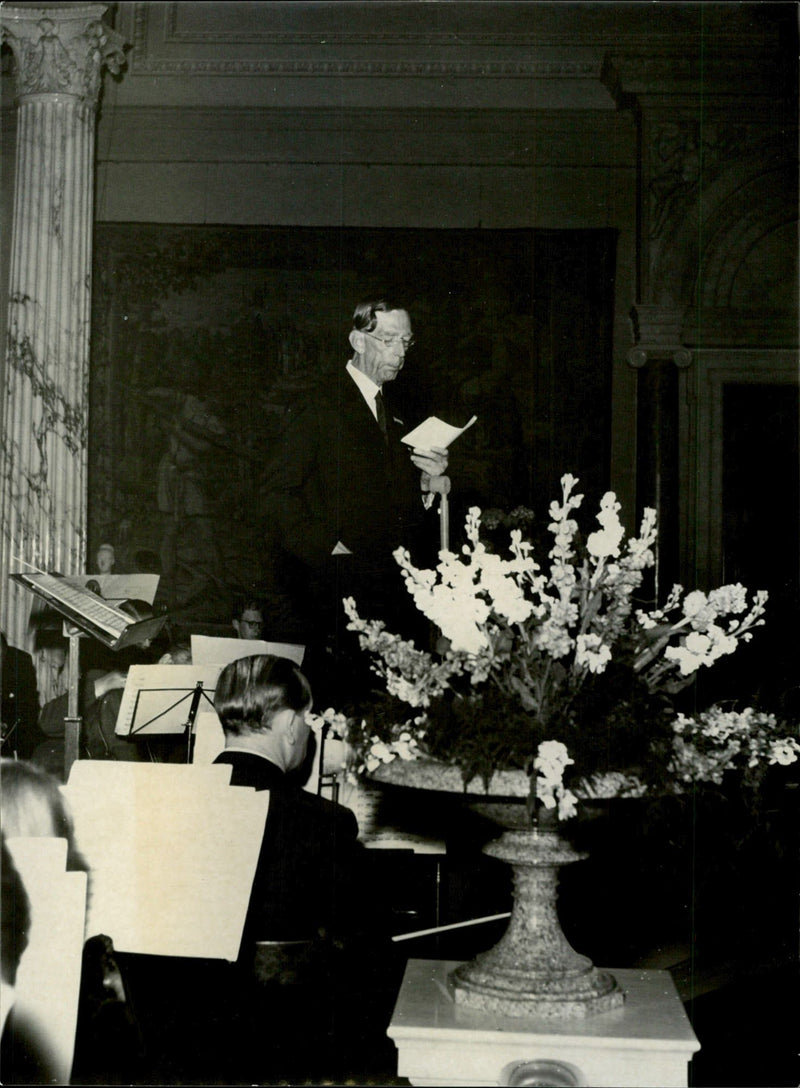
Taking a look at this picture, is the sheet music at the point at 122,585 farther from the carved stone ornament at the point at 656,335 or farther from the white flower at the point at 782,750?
the white flower at the point at 782,750

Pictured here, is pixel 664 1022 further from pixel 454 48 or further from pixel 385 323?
pixel 454 48

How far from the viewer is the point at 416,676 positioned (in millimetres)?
4062

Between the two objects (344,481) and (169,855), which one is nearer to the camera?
(169,855)

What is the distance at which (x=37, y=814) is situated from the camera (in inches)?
216

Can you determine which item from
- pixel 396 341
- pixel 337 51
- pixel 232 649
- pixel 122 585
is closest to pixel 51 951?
pixel 232 649

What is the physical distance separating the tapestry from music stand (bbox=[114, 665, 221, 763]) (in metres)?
0.73

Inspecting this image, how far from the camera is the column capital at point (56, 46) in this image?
256 inches

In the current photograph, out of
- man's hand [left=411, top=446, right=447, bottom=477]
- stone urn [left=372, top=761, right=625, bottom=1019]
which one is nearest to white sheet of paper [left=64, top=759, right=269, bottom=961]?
stone urn [left=372, top=761, right=625, bottom=1019]

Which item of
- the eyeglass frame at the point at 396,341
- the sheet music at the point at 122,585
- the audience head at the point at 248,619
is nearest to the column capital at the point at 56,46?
the eyeglass frame at the point at 396,341

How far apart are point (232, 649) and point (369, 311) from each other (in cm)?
189

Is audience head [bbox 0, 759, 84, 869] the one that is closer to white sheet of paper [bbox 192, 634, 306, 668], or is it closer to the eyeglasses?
white sheet of paper [bbox 192, 634, 306, 668]

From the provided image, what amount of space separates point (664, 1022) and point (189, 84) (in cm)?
508

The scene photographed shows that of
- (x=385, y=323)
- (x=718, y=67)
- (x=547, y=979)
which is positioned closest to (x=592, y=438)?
(x=385, y=323)

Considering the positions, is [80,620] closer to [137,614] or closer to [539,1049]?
[137,614]
